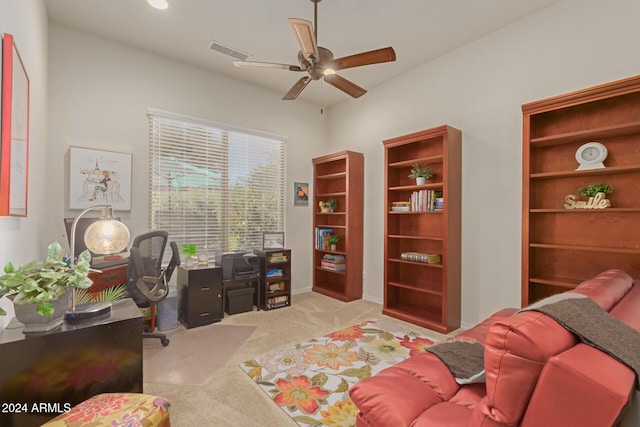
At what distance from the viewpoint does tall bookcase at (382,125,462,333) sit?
3.19m

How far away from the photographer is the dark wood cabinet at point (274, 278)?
12.8 ft

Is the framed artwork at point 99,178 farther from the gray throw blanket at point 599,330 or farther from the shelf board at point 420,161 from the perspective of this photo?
the gray throw blanket at point 599,330

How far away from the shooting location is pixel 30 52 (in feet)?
6.63

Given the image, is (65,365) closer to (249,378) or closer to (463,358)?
(249,378)

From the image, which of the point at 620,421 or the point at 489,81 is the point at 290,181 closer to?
the point at 489,81

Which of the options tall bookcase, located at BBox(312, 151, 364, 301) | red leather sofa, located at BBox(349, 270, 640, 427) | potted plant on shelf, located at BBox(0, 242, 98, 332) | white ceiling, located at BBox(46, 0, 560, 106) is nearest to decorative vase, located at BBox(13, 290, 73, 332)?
potted plant on shelf, located at BBox(0, 242, 98, 332)

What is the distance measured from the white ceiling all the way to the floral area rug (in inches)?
126

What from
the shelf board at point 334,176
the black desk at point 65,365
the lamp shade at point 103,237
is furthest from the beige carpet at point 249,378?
the shelf board at point 334,176

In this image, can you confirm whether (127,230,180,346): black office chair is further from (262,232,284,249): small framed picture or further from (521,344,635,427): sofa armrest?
(521,344,635,427): sofa armrest

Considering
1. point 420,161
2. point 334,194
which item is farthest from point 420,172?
point 334,194

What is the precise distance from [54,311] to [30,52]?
1886mm

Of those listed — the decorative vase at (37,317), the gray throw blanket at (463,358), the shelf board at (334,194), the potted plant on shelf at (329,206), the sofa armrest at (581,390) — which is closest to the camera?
the sofa armrest at (581,390)

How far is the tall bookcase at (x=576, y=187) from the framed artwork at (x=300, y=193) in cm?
310

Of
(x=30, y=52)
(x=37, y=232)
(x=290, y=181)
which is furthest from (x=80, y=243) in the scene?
(x=290, y=181)
